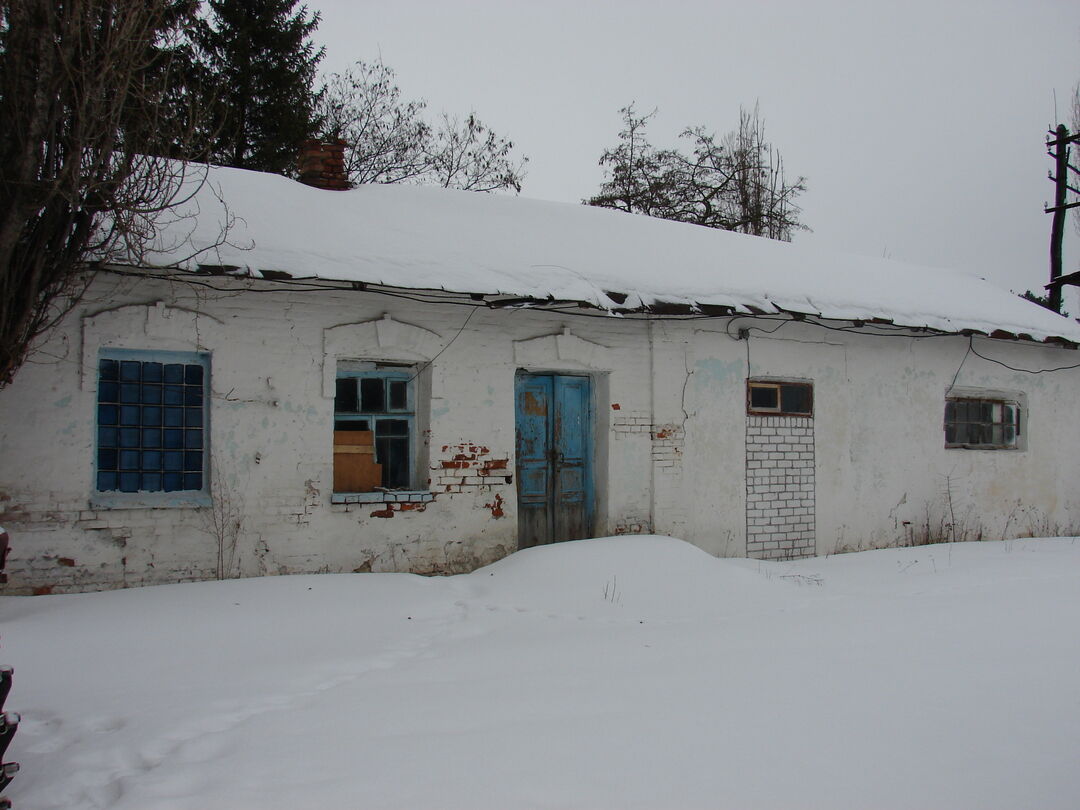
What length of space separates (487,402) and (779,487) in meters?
3.74

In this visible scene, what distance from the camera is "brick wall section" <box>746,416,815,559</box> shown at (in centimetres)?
934

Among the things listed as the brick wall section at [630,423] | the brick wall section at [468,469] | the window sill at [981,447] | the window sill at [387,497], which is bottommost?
the window sill at [387,497]

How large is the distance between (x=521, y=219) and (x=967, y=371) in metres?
6.39

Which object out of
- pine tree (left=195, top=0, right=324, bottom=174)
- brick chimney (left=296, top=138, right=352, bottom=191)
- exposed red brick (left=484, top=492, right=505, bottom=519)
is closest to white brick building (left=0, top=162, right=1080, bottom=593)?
exposed red brick (left=484, top=492, right=505, bottom=519)

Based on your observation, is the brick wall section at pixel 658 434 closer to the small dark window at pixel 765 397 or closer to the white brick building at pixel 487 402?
the white brick building at pixel 487 402

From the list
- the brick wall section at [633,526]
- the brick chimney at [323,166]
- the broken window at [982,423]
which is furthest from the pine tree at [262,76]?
the broken window at [982,423]

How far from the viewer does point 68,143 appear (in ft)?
18.1

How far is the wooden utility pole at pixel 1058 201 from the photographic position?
2067 cm

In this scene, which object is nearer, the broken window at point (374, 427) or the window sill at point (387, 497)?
the window sill at point (387, 497)

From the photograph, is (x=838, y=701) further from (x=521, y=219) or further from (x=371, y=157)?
(x=371, y=157)

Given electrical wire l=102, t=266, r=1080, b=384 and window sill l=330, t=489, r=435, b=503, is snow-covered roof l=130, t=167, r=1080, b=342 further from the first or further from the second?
window sill l=330, t=489, r=435, b=503

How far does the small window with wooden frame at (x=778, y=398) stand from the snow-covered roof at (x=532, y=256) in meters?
0.97

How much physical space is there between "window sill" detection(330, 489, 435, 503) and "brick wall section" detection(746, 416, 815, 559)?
12.6 ft

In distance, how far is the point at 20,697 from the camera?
4117 millimetres
